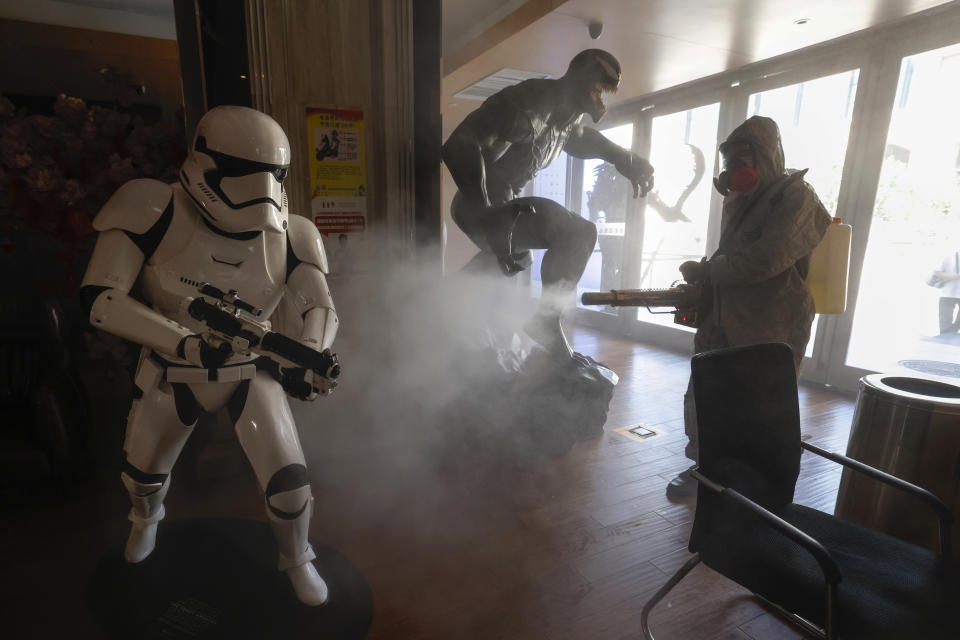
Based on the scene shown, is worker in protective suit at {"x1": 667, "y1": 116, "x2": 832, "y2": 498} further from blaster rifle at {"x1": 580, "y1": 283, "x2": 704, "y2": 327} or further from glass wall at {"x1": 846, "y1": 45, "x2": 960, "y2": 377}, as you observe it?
glass wall at {"x1": 846, "y1": 45, "x2": 960, "y2": 377}

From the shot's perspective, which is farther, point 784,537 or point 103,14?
point 103,14

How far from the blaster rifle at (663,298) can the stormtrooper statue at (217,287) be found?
49.6 inches

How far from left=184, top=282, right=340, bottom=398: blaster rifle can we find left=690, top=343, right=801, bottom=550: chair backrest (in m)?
1.06

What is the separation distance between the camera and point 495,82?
522cm

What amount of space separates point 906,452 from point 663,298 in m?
1.05

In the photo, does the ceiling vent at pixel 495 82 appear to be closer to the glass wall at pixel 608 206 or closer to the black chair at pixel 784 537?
the glass wall at pixel 608 206

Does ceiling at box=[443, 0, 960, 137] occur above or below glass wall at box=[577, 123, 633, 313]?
above

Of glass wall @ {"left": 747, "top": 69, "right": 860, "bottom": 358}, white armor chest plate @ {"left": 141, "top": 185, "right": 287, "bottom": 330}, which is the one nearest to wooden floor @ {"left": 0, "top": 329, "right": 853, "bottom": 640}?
white armor chest plate @ {"left": 141, "top": 185, "right": 287, "bottom": 330}

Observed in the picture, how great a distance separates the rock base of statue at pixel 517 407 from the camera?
277 centimetres

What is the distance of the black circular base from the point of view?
1.50 m

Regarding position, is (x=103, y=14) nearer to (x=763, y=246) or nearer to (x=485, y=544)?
(x=485, y=544)

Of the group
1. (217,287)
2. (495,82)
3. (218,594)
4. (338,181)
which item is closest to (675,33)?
(495,82)

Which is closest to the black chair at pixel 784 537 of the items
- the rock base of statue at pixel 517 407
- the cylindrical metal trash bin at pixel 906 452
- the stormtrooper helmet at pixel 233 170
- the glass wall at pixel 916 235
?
the cylindrical metal trash bin at pixel 906 452

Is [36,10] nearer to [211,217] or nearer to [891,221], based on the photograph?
[211,217]
